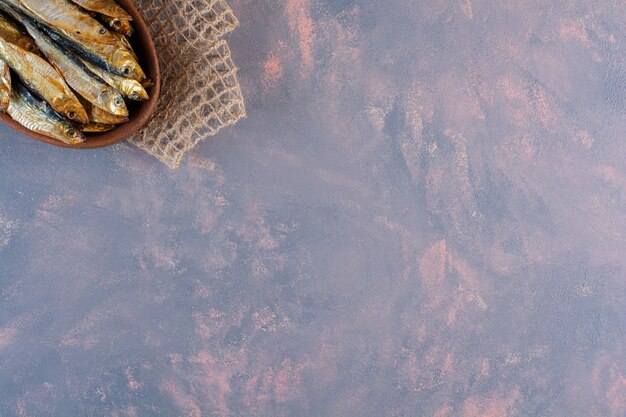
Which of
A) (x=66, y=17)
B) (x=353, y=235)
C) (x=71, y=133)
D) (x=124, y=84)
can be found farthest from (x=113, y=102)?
(x=353, y=235)

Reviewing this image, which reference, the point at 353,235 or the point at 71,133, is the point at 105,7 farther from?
the point at 353,235

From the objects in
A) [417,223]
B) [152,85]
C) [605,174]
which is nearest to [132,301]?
[152,85]

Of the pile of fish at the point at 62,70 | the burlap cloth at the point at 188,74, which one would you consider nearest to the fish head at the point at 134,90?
the pile of fish at the point at 62,70

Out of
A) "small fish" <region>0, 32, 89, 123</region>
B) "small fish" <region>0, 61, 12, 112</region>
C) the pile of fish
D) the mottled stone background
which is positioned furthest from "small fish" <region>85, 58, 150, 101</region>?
the mottled stone background

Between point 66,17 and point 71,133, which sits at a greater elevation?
point 66,17

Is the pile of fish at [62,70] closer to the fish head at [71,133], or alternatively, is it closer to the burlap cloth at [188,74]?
the fish head at [71,133]

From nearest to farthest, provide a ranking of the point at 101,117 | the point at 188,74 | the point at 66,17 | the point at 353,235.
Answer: the point at 66,17
the point at 101,117
the point at 188,74
the point at 353,235

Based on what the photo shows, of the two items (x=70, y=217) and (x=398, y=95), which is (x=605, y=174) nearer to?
(x=398, y=95)
